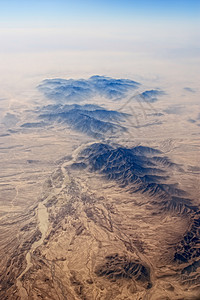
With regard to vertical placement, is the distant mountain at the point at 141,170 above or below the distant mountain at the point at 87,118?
below

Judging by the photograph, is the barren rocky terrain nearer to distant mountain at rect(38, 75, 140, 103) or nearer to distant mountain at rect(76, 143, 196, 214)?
distant mountain at rect(76, 143, 196, 214)

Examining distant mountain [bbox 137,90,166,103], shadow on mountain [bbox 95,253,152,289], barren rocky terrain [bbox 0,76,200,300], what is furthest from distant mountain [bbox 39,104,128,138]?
shadow on mountain [bbox 95,253,152,289]

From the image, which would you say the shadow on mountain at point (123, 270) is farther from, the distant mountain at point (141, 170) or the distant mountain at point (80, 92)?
the distant mountain at point (80, 92)

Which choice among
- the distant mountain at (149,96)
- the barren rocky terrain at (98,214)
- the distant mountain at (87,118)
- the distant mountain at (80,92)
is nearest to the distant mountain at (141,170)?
the barren rocky terrain at (98,214)

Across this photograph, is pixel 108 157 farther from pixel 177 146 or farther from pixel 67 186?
pixel 177 146

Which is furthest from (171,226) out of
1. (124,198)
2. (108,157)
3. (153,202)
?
(108,157)

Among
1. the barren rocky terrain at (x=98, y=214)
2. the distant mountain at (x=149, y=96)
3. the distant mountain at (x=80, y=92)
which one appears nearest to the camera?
the barren rocky terrain at (x=98, y=214)

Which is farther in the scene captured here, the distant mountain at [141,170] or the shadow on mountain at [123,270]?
the distant mountain at [141,170]

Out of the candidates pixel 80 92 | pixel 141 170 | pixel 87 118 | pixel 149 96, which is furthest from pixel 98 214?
pixel 149 96
